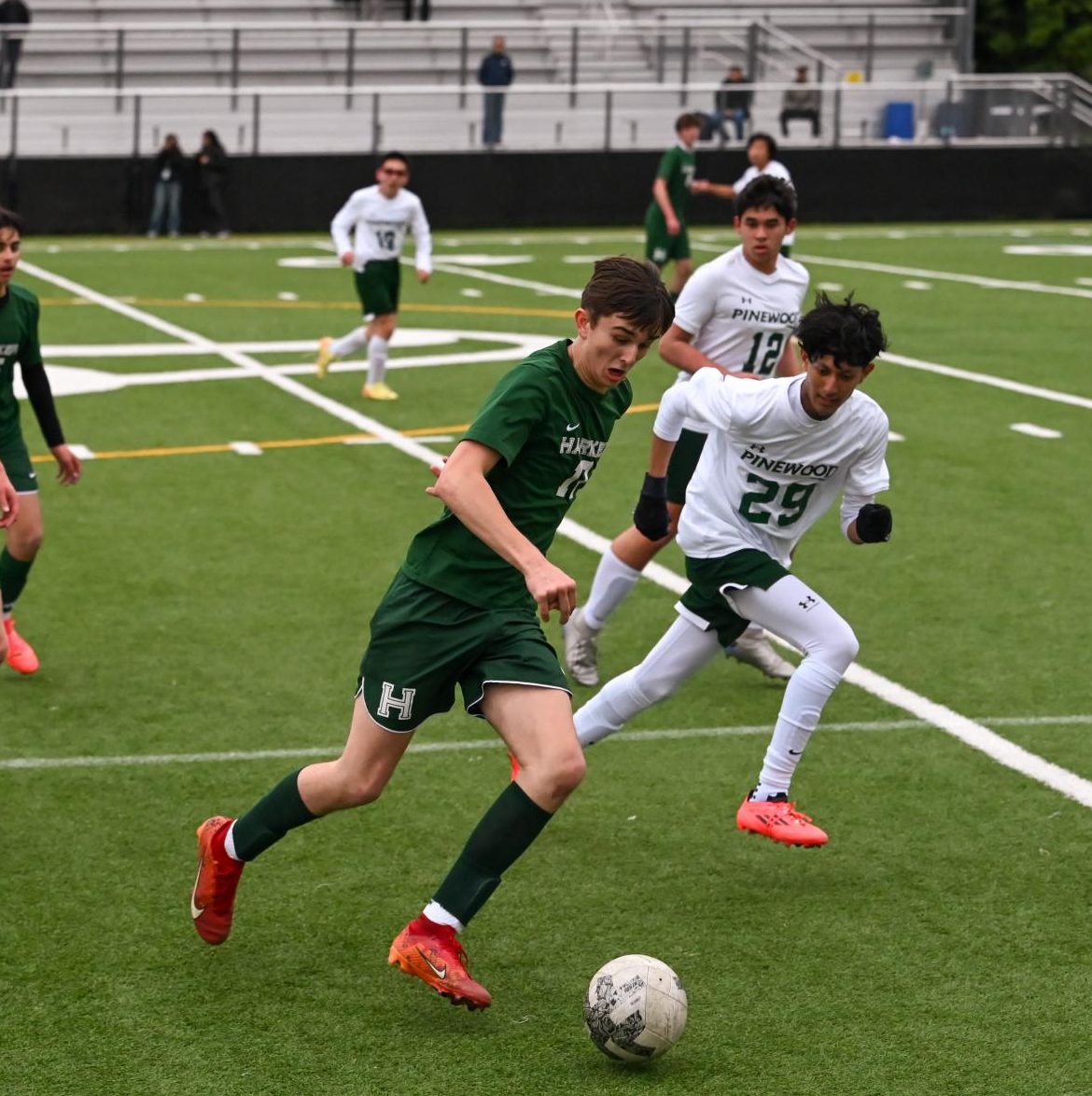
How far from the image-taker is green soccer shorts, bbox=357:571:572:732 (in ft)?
18.2

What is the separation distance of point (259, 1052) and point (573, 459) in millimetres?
1863

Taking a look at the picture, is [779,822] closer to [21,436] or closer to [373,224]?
[21,436]

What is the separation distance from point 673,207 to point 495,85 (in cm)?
1568

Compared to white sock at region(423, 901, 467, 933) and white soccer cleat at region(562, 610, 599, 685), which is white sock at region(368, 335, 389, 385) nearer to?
white soccer cleat at region(562, 610, 599, 685)

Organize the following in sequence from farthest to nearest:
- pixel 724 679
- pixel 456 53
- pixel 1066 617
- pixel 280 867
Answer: pixel 456 53 < pixel 1066 617 < pixel 724 679 < pixel 280 867

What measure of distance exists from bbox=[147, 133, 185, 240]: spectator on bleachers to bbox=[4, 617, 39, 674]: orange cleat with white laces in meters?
24.6

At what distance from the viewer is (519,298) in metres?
23.6

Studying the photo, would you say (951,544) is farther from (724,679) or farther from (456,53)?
(456,53)

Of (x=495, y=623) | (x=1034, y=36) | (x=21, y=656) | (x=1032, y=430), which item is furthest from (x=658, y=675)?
(x=1034, y=36)

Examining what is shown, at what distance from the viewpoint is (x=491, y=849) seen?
5465 mm

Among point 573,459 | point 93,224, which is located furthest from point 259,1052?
point 93,224

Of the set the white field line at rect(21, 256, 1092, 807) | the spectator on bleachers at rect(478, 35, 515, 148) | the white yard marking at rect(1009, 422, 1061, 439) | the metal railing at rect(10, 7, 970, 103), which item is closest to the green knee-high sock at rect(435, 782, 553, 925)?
the white field line at rect(21, 256, 1092, 807)

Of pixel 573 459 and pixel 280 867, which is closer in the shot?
pixel 573 459

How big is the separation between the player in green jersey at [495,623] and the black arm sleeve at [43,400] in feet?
11.9
